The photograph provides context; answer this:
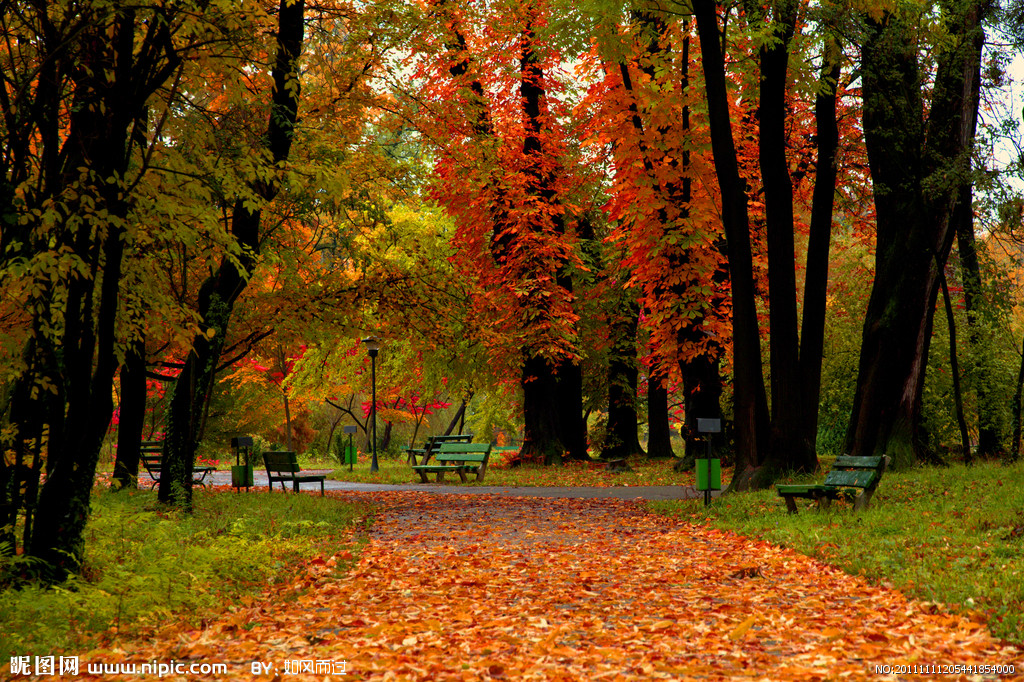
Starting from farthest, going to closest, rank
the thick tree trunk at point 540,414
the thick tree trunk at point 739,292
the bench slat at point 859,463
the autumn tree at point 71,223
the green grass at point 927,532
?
1. the thick tree trunk at point 540,414
2. the thick tree trunk at point 739,292
3. the bench slat at point 859,463
4. the autumn tree at point 71,223
5. the green grass at point 927,532

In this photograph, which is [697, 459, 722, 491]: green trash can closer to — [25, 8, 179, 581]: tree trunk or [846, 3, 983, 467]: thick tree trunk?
[846, 3, 983, 467]: thick tree trunk

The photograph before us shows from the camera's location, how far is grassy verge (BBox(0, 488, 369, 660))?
577cm

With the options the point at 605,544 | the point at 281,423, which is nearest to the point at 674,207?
the point at 605,544

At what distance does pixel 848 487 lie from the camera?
11.2 metres

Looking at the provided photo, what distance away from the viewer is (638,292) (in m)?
27.2

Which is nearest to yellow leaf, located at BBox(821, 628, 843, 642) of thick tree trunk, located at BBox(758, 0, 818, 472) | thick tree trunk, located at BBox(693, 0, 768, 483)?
thick tree trunk, located at BBox(693, 0, 768, 483)

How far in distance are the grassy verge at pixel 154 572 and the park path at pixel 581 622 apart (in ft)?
1.12

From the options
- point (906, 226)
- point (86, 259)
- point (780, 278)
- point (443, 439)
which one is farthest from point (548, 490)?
point (86, 259)

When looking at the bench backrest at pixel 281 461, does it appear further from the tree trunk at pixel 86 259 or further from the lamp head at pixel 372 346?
the tree trunk at pixel 86 259

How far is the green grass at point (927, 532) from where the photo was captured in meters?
6.54

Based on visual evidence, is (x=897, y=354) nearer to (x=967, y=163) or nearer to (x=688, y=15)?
(x=967, y=163)

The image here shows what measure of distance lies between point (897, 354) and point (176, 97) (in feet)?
42.5

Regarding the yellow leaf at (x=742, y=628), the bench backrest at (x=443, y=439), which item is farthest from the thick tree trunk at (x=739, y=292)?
the bench backrest at (x=443, y=439)

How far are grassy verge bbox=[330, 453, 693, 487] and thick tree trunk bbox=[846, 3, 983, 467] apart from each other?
4.24m
